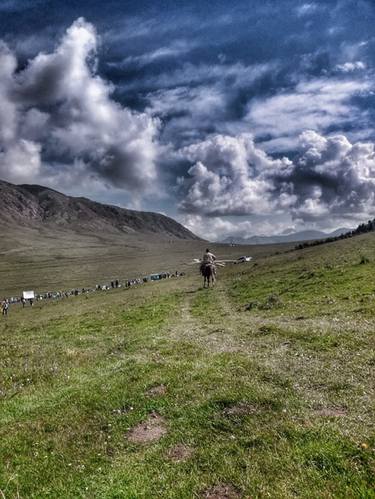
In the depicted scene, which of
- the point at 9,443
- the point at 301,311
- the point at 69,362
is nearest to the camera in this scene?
the point at 9,443

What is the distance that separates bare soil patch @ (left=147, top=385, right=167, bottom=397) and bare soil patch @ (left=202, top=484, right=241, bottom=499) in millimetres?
5858

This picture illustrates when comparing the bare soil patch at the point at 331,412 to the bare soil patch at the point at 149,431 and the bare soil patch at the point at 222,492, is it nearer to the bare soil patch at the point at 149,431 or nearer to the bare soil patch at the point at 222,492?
the bare soil patch at the point at 222,492

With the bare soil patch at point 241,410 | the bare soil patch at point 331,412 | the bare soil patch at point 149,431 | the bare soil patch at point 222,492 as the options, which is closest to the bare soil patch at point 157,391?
the bare soil patch at point 149,431

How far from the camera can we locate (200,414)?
12.4 m

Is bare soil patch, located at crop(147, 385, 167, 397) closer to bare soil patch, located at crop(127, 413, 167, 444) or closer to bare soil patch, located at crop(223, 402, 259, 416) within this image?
bare soil patch, located at crop(127, 413, 167, 444)

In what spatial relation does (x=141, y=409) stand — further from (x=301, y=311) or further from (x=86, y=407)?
(x=301, y=311)

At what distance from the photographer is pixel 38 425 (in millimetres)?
13375

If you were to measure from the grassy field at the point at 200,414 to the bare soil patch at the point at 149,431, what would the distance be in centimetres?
6

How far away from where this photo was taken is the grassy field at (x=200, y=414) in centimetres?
905

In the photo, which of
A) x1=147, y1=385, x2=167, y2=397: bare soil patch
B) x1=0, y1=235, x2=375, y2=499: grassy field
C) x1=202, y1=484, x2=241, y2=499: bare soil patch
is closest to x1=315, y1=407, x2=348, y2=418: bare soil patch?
x1=0, y1=235, x2=375, y2=499: grassy field

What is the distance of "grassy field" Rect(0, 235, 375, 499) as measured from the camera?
9.05 meters

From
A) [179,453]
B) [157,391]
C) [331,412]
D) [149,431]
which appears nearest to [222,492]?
[179,453]

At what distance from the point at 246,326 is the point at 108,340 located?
8.78 m

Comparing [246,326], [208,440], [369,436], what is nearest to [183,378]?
[208,440]
